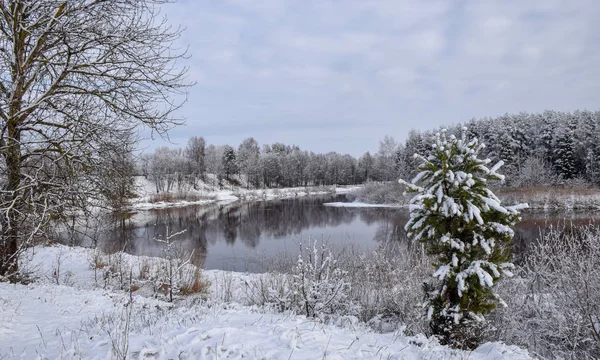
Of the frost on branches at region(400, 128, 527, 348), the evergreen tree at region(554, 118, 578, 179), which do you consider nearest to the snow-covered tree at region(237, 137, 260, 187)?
the evergreen tree at region(554, 118, 578, 179)

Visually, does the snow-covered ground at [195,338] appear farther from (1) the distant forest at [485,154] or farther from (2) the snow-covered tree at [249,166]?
(2) the snow-covered tree at [249,166]

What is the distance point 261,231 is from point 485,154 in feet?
113

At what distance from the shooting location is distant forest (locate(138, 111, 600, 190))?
1635 inches

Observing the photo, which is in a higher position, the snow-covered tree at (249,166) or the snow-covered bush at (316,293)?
the snow-covered tree at (249,166)

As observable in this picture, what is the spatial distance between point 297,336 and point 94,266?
32.3 ft

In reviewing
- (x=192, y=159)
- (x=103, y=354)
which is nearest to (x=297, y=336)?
(x=103, y=354)

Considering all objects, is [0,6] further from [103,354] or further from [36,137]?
[103,354]

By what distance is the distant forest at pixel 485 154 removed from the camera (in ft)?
136

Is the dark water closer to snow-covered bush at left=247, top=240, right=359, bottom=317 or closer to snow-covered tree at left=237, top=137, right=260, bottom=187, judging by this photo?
snow-covered bush at left=247, top=240, right=359, bottom=317

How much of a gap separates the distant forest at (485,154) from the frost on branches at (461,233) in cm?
1561

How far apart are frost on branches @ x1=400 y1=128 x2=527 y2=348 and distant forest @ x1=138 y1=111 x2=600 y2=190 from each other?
51.2 ft

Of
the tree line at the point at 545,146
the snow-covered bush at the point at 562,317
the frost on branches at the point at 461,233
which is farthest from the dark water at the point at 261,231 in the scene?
the tree line at the point at 545,146

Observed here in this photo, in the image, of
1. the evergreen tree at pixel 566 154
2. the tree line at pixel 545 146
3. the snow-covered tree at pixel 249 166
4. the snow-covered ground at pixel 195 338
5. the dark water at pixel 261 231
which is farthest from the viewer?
the snow-covered tree at pixel 249 166

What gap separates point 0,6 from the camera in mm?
5477
